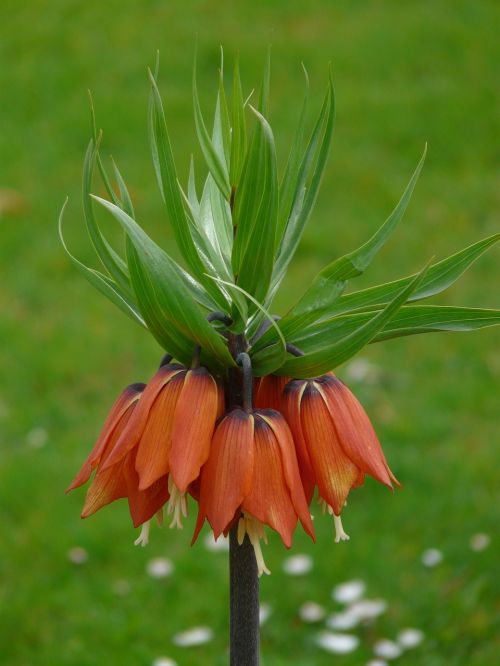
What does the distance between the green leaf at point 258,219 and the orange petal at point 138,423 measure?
4.9 inches

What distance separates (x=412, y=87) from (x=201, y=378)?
446 centimetres

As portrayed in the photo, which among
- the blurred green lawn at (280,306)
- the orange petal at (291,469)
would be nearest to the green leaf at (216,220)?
the orange petal at (291,469)

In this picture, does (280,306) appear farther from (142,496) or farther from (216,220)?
(142,496)

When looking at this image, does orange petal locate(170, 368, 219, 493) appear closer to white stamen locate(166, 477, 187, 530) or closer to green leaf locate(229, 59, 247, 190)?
white stamen locate(166, 477, 187, 530)

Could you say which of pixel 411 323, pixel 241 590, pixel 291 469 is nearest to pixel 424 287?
pixel 411 323

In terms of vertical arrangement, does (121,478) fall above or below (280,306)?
below

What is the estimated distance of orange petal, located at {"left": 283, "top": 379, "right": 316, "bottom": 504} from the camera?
110cm

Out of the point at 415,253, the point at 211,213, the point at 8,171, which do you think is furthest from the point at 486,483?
the point at 8,171

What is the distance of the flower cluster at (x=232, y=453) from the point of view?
104 centimetres

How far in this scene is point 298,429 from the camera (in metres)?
1.10

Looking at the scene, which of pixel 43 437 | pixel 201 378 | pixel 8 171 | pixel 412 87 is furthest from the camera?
pixel 412 87

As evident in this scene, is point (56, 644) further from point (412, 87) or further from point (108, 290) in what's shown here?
point (412, 87)

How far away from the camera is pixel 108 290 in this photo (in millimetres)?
1198

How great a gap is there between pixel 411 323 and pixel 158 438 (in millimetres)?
293
